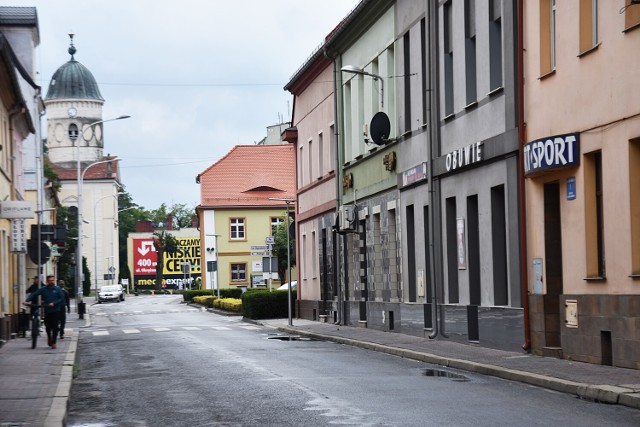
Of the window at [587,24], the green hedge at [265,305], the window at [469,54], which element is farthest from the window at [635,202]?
the green hedge at [265,305]

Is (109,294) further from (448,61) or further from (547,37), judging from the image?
(547,37)

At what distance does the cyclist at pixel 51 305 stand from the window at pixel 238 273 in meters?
65.8

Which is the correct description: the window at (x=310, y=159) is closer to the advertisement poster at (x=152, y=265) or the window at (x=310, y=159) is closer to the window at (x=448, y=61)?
the window at (x=448, y=61)

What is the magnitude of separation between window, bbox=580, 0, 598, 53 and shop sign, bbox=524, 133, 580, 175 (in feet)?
4.65

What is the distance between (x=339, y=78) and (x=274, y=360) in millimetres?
19125

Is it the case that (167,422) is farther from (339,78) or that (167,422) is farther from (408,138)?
(339,78)

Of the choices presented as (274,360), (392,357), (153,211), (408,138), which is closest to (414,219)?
(408,138)

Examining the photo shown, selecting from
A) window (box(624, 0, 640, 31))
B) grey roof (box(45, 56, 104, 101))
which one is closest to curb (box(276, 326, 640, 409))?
window (box(624, 0, 640, 31))

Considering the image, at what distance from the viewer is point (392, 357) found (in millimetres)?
24766

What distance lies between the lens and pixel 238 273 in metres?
97.0

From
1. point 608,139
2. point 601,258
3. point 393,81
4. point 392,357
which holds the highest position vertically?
point 393,81

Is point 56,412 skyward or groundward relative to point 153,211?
groundward

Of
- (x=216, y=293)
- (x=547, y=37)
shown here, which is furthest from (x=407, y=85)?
(x=216, y=293)

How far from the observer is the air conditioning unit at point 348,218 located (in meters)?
38.5
